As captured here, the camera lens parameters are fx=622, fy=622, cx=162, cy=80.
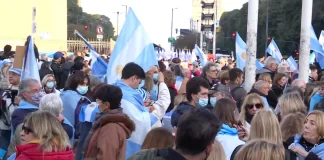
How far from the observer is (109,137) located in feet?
17.1

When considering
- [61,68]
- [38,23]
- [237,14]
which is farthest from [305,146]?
[237,14]

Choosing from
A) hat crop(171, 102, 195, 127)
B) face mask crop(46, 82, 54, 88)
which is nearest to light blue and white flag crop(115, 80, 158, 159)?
hat crop(171, 102, 195, 127)

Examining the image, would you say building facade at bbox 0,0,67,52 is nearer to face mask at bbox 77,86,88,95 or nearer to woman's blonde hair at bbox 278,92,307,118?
face mask at bbox 77,86,88,95

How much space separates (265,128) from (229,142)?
61 centimetres

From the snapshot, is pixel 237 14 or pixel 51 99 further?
pixel 237 14

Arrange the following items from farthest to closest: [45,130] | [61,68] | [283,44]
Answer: [283,44]
[61,68]
[45,130]

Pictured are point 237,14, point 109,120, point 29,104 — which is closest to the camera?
point 109,120

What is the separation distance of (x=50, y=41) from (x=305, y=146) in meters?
59.5

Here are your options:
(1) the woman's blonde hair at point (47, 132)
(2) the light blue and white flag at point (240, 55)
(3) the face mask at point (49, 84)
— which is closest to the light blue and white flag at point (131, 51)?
(3) the face mask at point (49, 84)

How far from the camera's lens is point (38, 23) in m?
63.0

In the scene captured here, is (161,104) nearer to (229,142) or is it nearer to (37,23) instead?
(229,142)

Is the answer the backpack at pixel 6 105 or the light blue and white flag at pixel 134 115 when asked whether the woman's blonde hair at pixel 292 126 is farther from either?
the backpack at pixel 6 105

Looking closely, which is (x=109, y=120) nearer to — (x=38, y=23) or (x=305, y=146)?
(x=305, y=146)

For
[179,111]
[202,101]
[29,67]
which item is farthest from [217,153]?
[29,67]
